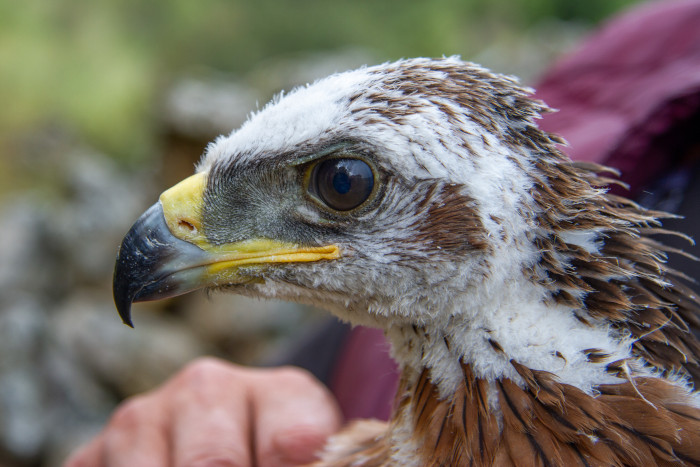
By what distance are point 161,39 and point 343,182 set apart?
13132mm

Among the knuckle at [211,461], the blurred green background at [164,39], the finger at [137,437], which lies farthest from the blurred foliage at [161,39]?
the knuckle at [211,461]

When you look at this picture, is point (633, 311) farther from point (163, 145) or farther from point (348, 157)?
point (163, 145)

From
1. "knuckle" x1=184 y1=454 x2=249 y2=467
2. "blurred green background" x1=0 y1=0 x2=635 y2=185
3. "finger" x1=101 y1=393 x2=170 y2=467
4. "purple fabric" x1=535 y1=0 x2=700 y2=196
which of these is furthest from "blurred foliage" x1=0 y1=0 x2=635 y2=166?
"knuckle" x1=184 y1=454 x2=249 y2=467

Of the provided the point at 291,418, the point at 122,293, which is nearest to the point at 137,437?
the point at 291,418

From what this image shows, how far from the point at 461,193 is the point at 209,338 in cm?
587

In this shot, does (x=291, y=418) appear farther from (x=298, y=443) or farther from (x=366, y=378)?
(x=366, y=378)

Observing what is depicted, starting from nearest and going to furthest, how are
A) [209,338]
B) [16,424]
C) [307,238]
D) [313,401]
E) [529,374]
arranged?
1. [529,374]
2. [307,238]
3. [313,401]
4. [16,424]
5. [209,338]

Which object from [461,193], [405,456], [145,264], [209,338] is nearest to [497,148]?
[461,193]

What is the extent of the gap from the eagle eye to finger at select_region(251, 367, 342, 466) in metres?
0.80

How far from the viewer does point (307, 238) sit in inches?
52.6

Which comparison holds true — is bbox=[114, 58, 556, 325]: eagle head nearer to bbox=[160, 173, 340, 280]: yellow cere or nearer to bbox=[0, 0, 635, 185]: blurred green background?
bbox=[160, 173, 340, 280]: yellow cere

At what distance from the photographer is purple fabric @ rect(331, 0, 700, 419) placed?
157cm

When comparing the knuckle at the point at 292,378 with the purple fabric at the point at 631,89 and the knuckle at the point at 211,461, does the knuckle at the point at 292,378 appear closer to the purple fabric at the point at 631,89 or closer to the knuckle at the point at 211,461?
the knuckle at the point at 211,461

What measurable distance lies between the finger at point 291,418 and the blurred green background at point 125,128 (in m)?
0.85
